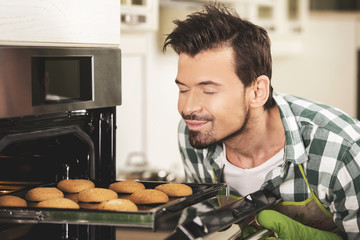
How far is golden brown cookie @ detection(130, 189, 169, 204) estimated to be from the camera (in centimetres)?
111

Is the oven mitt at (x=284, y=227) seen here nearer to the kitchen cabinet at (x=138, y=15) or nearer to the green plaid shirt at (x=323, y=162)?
the green plaid shirt at (x=323, y=162)

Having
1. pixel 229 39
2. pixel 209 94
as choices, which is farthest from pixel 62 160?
pixel 229 39

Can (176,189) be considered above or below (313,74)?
below

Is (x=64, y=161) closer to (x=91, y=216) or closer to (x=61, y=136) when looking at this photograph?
(x=61, y=136)

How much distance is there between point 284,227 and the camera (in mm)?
1299

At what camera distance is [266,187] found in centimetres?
152

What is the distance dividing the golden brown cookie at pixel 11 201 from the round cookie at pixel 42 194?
0.04 m

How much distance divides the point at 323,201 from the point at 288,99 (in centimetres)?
33

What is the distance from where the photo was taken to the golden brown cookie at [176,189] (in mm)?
1157

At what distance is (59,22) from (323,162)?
732mm

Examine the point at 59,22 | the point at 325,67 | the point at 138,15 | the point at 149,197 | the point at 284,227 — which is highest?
the point at 138,15

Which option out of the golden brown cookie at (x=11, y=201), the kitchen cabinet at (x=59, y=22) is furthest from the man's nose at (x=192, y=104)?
the golden brown cookie at (x=11, y=201)

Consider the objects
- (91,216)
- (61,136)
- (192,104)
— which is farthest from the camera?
(192,104)

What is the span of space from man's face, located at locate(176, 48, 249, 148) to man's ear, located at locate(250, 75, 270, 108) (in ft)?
0.20
